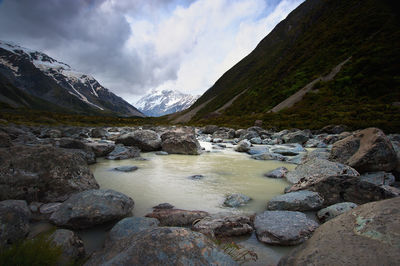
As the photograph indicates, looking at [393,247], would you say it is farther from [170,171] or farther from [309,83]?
[309,83]

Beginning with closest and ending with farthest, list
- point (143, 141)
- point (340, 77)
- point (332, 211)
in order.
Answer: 1. point (332, 211)
2. point (143, 141)
3. point (340, 77)

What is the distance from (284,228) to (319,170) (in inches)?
131

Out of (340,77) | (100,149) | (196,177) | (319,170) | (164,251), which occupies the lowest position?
(196,177)

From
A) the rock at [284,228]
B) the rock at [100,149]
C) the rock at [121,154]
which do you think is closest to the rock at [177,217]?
the rock at [284,228]

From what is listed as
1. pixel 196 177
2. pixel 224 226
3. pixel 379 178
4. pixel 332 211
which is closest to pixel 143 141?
pixel 196 177

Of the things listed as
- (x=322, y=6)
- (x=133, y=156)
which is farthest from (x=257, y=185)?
(x=322, y=6)

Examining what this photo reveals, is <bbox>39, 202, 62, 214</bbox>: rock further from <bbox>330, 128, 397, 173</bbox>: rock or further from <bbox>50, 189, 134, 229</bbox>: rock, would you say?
<bbox>330, 128, 397, 173</bbox>: rock

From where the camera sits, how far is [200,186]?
6.34m

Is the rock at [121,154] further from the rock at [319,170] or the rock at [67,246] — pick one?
the rock at [67,246]

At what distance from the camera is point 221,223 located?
3.51 m

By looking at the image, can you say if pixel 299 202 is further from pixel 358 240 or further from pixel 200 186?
pixel 200 186

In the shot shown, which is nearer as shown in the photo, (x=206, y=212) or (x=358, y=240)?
(x=358, y=240)

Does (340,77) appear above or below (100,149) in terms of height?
above

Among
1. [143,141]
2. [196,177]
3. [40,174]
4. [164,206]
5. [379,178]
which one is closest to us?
[164,206]
